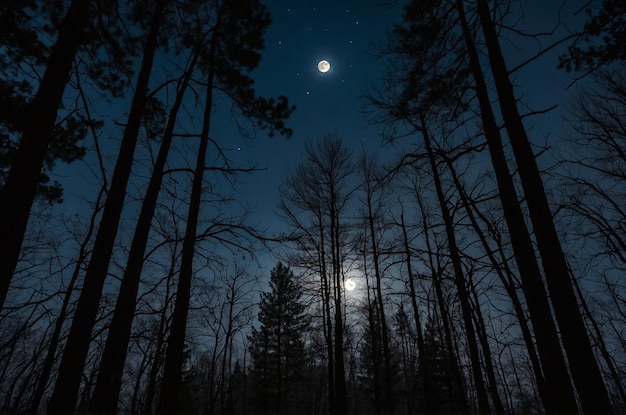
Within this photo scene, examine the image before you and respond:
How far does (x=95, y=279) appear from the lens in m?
4.18

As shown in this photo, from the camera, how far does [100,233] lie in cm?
448

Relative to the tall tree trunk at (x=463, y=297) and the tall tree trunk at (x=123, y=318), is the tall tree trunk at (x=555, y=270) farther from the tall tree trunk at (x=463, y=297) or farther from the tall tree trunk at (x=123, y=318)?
the tall tree trunk at (x=123, y=318)

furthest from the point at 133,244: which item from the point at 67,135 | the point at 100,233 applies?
the point at 67,135

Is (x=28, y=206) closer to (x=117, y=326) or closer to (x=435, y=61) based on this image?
(x=117, y=326)

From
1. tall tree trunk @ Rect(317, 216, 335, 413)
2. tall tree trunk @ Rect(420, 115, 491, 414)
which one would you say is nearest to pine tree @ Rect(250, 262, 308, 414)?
tall tree trunk @ Rect(317, 216, 335, 413)

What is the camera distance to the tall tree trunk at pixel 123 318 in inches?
163

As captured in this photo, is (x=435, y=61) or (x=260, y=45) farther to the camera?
(x=260, y=45)

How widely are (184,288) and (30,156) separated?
3.55 m

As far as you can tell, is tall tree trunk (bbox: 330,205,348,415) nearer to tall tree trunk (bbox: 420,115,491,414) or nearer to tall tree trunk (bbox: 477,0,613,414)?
tall tree trunk (bbox: 420,115,491,414)

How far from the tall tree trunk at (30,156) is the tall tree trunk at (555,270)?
18.7ft

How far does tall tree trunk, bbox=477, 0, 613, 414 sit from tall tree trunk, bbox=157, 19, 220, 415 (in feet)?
18.7

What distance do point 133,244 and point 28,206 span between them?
2.51 m

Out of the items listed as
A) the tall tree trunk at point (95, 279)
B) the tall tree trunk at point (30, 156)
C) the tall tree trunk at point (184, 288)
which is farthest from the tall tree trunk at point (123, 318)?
the tall tree trunk at point (30, 156)

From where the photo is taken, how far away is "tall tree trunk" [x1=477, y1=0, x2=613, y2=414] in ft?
9.75
